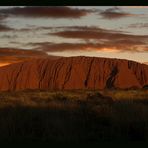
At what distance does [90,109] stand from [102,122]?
1.20m

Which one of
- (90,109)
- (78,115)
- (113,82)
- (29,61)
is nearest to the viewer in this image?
(78,115)

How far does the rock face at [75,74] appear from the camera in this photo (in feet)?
321

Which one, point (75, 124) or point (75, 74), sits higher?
point (75, 124)

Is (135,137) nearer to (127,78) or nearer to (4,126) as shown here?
(4,126)

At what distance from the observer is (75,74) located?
98.7 meters

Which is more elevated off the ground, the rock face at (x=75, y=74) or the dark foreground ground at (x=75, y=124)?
the dark foreground ground at (x=75, y=124)

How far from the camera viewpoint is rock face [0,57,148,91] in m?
97.7

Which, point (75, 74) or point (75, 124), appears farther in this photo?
point (75, 74)

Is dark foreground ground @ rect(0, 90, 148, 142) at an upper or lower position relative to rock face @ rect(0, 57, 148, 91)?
upper

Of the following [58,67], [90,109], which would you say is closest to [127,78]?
[58,67]

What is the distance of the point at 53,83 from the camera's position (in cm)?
10112

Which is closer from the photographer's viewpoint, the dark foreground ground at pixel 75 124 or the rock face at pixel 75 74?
the dark foreground ground at pixel 75 124
